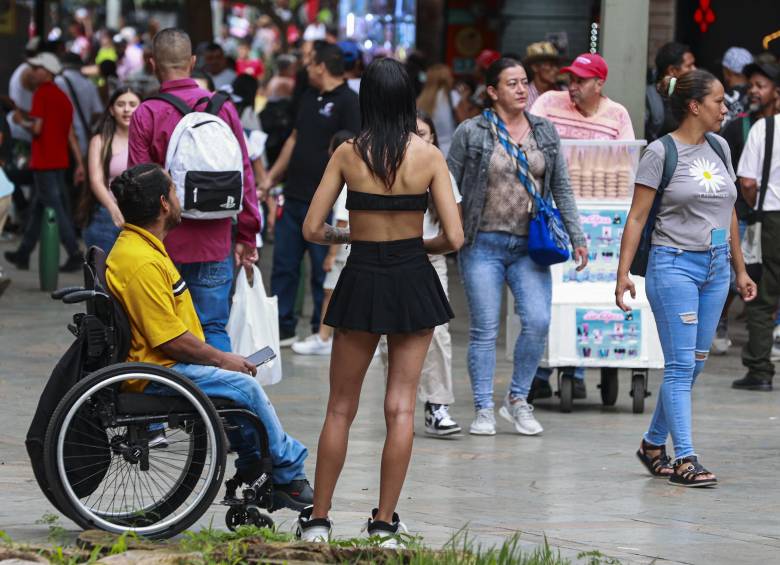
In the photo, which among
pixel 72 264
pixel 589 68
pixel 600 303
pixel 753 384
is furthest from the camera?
pixel 72 264

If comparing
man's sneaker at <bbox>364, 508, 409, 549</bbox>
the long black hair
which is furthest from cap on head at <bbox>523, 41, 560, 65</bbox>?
man's sneaker at <bbox>364, 508, 409, 549</bbox>

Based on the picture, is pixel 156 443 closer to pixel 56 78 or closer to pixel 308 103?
pixel 308 103

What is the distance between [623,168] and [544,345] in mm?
1351

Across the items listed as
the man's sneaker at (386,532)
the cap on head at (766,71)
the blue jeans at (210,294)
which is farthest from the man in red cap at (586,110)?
the man's sneaker at (386,532)

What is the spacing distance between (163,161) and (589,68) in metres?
2.79

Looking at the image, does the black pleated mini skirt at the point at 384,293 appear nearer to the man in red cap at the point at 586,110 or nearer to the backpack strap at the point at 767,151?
the man in red cap at the point at 586,110

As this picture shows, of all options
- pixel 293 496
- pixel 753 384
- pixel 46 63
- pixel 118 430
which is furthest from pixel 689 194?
pixel 46 63

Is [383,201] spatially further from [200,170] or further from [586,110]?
[586,110]

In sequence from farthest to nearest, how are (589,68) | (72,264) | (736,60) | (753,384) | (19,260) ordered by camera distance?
(19,260), (72,264), (736,60), (753,384), (589,68)

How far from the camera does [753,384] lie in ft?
34.6

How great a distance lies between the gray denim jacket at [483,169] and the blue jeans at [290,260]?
2978 millimetres

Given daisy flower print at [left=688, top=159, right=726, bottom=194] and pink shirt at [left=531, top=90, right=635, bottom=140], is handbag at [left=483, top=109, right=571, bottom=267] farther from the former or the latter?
daisy flower print at [left=688, top=159, right=726, bottom=194]

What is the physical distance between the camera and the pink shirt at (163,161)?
7.77 meters

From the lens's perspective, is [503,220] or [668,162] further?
[503,220]
